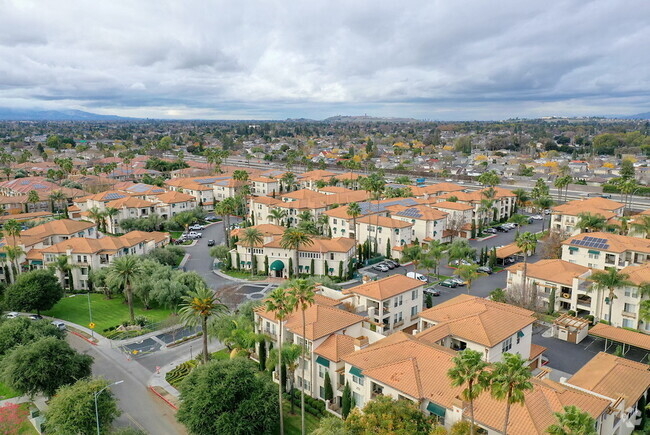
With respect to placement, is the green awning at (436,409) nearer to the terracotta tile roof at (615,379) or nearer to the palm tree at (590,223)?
the terracotta tile roof at (615,379)

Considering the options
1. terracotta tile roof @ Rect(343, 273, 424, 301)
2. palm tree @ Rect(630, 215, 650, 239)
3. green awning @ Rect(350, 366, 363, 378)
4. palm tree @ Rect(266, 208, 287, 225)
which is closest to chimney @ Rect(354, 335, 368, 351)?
green awning @ Rect(350, 366, 363, 378)

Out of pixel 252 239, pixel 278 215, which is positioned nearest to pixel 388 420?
pixel 252 239

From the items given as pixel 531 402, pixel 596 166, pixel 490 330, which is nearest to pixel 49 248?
pixel 490 330

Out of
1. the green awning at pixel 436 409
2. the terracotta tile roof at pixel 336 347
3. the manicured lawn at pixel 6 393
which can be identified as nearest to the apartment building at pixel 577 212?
the terracotta tile roof at pixel 336 347

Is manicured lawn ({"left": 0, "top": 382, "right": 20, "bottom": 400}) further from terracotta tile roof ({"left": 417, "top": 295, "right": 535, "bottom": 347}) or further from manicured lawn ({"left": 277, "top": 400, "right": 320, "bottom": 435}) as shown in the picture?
terracotta tile roof ({"left": 417, "top": 295, "right": 535, "bottom": 347})

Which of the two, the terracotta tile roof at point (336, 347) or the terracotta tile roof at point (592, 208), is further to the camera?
the terracotta tile roof at point (592, 208)

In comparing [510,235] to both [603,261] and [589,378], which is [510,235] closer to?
[603,261]

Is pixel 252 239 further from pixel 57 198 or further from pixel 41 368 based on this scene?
pixel 57 198
